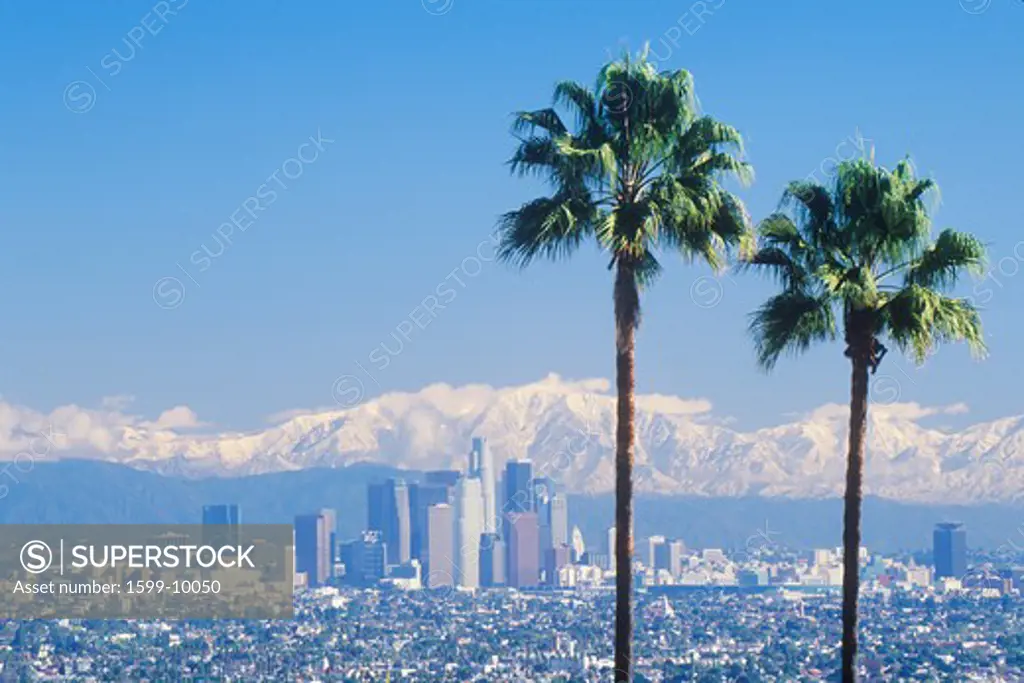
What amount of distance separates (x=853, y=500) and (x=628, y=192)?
13.0ft

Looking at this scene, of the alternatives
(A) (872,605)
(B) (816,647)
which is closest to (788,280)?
(B) (816,647)

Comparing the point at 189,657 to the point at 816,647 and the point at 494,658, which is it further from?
the point at 816,647

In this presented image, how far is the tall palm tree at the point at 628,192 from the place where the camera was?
20.6 m

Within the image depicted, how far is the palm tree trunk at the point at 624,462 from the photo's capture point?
20062 mm

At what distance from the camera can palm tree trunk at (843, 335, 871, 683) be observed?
20375 mm

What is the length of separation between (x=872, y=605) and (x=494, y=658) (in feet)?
216

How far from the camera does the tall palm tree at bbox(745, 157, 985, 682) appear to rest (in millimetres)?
20547

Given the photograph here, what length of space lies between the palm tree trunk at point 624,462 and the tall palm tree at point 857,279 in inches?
59.3

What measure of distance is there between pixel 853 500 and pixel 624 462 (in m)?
2.42

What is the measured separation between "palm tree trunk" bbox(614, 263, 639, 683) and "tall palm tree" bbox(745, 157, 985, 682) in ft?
4.94

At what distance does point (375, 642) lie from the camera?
169 metres

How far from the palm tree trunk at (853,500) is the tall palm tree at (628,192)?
69.1 inches

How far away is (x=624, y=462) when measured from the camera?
2030 cm

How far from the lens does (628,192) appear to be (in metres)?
21.0
